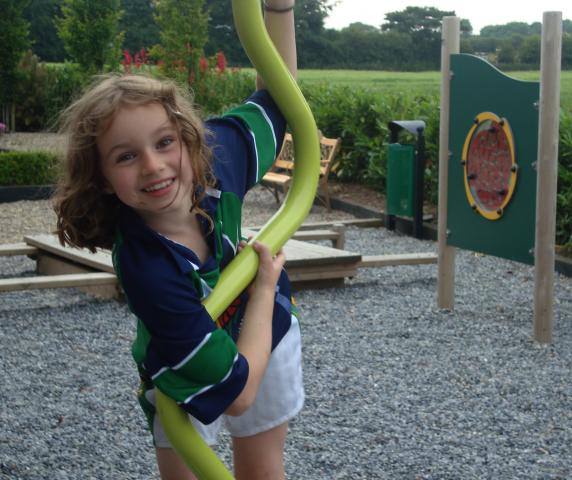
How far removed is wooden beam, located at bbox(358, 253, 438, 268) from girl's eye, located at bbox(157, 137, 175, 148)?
5139mm

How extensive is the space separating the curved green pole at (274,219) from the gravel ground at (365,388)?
1751mm

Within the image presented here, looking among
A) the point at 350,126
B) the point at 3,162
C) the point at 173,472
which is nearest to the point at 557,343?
the point at 173,472

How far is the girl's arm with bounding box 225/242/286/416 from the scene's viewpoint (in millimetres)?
1979

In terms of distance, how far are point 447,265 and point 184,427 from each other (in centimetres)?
456

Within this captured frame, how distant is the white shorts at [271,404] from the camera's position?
218 cm

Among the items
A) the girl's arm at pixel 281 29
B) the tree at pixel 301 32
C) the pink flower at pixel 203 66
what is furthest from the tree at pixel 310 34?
the girl's arm at pixel 281 29

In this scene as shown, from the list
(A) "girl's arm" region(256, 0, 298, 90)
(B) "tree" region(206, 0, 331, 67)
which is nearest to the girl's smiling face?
(A) "girl's arm" region(256, 0, 298, 90)

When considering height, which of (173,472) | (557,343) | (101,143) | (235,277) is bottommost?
(557,343)

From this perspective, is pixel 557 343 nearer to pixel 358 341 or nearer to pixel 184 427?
pixel 358 341

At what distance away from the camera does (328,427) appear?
4160mm

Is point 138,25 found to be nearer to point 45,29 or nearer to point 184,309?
point 45,29

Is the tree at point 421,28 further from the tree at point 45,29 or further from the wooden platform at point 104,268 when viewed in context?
the wooden platform at point 104,268

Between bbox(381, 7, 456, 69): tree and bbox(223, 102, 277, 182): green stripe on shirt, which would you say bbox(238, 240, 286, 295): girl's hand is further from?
bbox(381, 7, 456, 69): tree

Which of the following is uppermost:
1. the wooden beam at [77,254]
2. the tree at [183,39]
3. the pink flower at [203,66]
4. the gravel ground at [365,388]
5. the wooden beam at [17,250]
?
the tree at [183,39]
